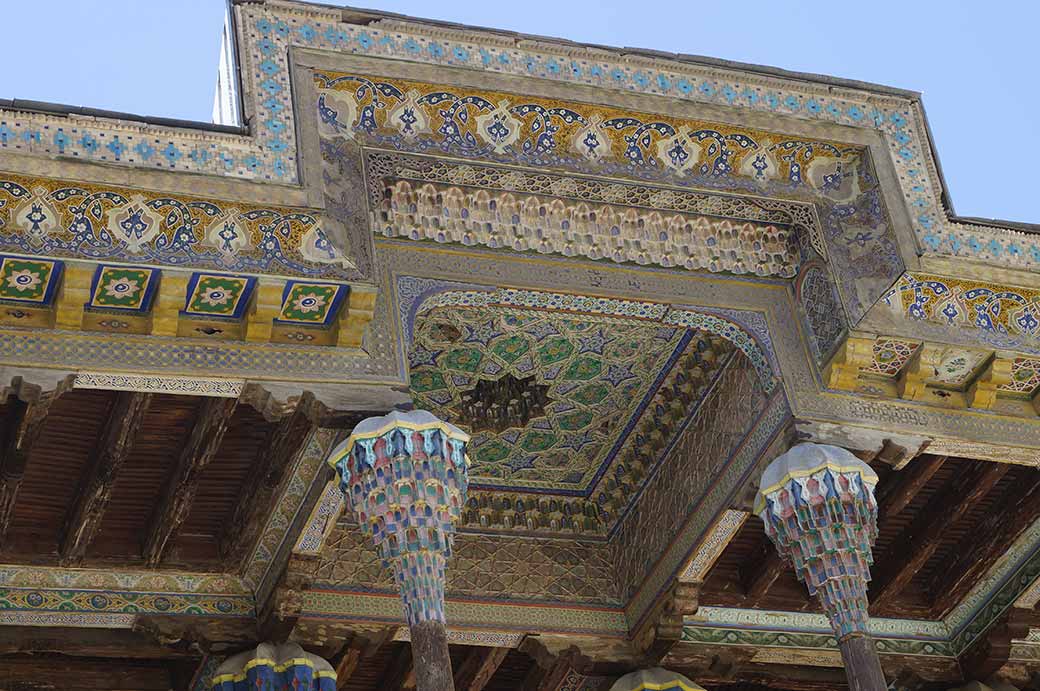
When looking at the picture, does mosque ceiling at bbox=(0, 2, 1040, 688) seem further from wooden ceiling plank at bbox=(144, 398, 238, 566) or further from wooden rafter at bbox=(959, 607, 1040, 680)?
wooden rafter at bbox=(959, 607, 1040, 680)

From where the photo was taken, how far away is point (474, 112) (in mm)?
10141

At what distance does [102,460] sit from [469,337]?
2.33m

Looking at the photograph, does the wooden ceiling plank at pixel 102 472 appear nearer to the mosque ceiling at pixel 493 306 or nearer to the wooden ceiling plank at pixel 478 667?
the mosque ceiling at pixel 493 306

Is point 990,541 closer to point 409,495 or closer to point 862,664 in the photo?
point 862,664

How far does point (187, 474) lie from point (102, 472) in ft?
1.55

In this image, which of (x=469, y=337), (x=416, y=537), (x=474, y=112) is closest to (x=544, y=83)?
(x=474, y=112)

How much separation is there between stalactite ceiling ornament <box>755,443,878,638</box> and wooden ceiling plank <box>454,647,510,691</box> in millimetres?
2680

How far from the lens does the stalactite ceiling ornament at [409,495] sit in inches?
353

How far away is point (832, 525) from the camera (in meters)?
Answer: 9.86

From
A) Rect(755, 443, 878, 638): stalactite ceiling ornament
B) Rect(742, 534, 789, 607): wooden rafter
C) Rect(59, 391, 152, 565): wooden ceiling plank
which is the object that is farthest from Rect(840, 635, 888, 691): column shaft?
Rect(59, 391, 152, 565): wooden ceiling plank

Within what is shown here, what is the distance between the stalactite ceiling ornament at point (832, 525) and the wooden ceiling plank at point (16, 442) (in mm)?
4019

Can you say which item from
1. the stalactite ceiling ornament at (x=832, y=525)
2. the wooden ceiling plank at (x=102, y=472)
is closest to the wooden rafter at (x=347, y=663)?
the wooden ceiling plank at (x=102, y=472)

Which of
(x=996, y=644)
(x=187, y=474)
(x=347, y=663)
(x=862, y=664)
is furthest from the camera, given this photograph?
(x=996, y=644)

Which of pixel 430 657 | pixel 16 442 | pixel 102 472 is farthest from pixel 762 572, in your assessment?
pixel 16 442
